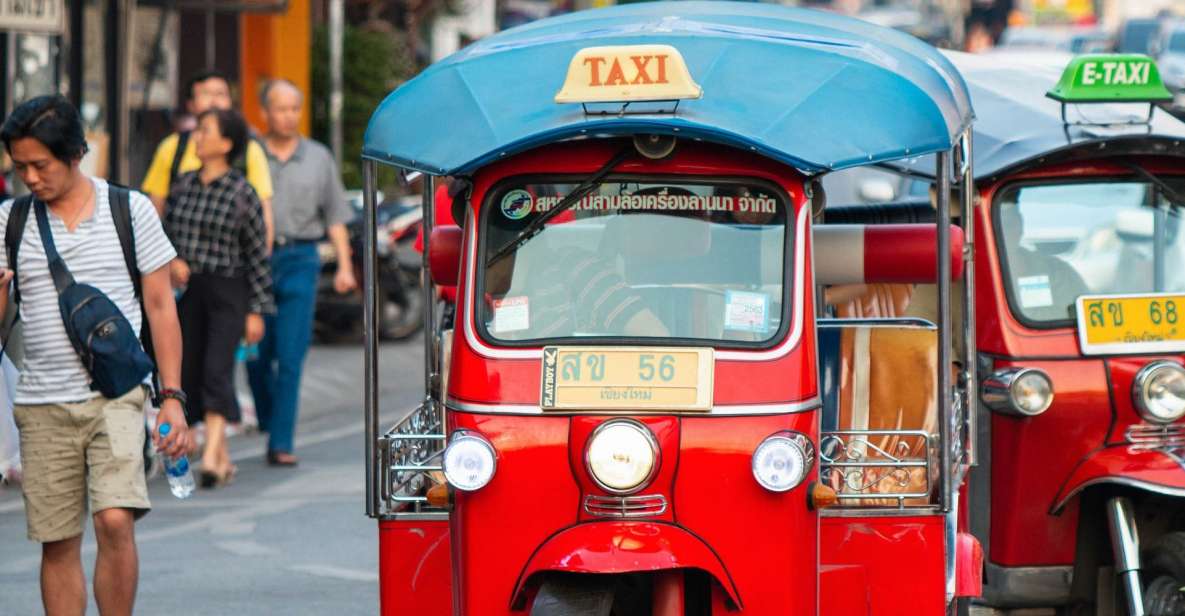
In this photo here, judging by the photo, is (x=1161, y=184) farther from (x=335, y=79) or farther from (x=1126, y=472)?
(x=335, y=79)

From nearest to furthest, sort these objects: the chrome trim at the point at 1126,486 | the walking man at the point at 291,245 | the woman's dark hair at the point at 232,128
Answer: the chrome trim at the point at 1126,486 < the woman's dark hair at the point at 232,128 < the walking man at the point at 291,245

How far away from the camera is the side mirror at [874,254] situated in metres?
5.62

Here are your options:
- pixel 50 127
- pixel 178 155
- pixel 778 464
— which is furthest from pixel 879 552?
pixel 178 155

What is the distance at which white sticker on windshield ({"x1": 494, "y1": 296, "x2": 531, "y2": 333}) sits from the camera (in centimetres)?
531

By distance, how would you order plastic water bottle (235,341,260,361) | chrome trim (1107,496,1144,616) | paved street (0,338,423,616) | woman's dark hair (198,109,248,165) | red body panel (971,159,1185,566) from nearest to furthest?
1. chrome trim (1107,496,1144,616)
2. red body panel (971,159,1185,566)
3. paved street (0,338,423,616)
4. woman's dark hair (198,109,248,165)
5. plastic water bottle (235,341,260,361)

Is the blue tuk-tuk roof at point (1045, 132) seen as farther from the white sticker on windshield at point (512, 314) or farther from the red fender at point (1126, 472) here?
the white sticker on windshield at point (512, 314)

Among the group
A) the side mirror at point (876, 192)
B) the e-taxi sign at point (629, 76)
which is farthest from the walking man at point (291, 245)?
the e-taxi sign at point (629, 76)

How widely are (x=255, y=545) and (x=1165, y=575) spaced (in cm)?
411

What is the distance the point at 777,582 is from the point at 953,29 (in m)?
49.9

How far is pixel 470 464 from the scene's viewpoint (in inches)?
201

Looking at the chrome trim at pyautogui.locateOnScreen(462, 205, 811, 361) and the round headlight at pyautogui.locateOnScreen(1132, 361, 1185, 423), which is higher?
the chrome trim at pyautogui.locateOnScreen(462, 205, 811, 361)

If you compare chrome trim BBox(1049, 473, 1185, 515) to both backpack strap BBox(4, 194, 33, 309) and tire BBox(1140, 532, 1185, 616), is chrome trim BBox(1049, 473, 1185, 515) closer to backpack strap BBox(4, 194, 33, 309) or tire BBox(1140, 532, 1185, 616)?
tire BBox(1140, 532, 1185, 616)

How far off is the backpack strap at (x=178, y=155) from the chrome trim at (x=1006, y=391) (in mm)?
5088

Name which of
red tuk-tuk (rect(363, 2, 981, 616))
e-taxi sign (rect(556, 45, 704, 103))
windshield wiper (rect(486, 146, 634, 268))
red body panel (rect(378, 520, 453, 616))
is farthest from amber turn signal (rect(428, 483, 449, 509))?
e-taxi sign (rect(556, 45, 704, 103))
